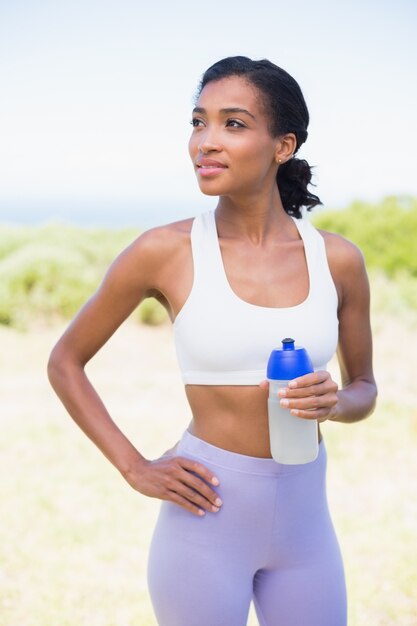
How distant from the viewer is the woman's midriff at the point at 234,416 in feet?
5.57

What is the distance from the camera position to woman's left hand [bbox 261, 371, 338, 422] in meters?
1.48

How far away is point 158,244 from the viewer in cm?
174

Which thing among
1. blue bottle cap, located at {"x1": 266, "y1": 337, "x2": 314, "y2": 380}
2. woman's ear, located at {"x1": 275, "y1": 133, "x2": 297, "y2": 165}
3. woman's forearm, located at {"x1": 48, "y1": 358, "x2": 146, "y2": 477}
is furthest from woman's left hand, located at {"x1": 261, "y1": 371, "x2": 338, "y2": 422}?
woman's ear, located at {"x1": 275, "y1": 133, "x2": 297, "y2": 165}

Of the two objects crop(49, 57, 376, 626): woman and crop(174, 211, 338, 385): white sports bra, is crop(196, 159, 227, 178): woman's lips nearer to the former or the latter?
crop(49, 57, 376, 626): woman

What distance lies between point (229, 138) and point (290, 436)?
2.19 feet

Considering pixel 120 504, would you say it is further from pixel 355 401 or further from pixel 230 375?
pixel 230 375

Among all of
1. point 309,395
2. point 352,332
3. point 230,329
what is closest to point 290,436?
point 309,395

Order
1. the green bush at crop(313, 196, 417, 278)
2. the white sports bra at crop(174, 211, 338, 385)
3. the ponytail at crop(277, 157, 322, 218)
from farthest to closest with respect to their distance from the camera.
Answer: the green bush at crop(313, 196, 417, 278) → the ponytail at crop(277, 157, 322, 218) → the white sports bra at crop(174, 211, 338, 385)

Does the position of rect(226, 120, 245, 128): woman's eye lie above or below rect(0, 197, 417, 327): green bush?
below

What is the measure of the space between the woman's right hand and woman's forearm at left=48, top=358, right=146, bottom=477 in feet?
0.26

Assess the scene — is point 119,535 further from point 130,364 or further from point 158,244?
point 130,364

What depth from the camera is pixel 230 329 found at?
1662 mm

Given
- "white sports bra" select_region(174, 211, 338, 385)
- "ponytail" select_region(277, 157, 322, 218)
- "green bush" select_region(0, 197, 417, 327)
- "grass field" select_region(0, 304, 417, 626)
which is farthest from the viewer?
"green bush" select_region(0, 197, 417, 327)

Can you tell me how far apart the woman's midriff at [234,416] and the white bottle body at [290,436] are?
8 centimetres
